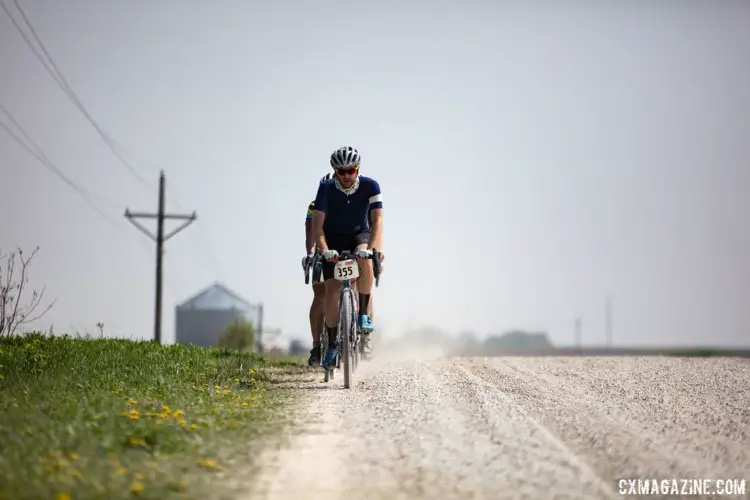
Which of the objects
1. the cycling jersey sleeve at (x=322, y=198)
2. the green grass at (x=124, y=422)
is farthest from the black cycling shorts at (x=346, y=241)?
the green grass at (x=124, y=422)

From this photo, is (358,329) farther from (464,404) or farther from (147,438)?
(147,438)

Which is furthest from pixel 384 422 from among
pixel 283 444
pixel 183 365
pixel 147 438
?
pixel 183 365

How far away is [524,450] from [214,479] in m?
2.35

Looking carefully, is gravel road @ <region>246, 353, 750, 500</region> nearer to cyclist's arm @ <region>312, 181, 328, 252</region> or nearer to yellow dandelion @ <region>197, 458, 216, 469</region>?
yellow dandelion @ <region>197, 458, 216, 469</region>

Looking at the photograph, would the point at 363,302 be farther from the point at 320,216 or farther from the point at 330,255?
the point at 320,216

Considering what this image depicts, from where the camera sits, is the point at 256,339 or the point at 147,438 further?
the point at 256,339

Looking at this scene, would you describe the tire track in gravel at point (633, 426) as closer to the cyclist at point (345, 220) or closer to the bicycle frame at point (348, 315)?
the bicycle frame at point (348, 315)

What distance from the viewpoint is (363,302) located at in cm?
1222

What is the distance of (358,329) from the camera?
40.0 ft

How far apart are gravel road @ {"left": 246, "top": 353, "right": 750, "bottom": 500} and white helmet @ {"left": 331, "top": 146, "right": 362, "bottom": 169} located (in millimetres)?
2890

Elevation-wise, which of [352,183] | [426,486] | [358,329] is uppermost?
[352,183]

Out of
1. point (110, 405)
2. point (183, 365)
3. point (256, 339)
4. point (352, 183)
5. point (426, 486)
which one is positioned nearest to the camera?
point (426, 486)

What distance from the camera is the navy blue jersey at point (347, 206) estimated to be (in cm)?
1187

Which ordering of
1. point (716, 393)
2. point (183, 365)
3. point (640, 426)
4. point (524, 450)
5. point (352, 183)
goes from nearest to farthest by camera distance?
point (524, 450) → point (640, 426) → point (716, 393) → point (352, 183) → point (183, 365)
